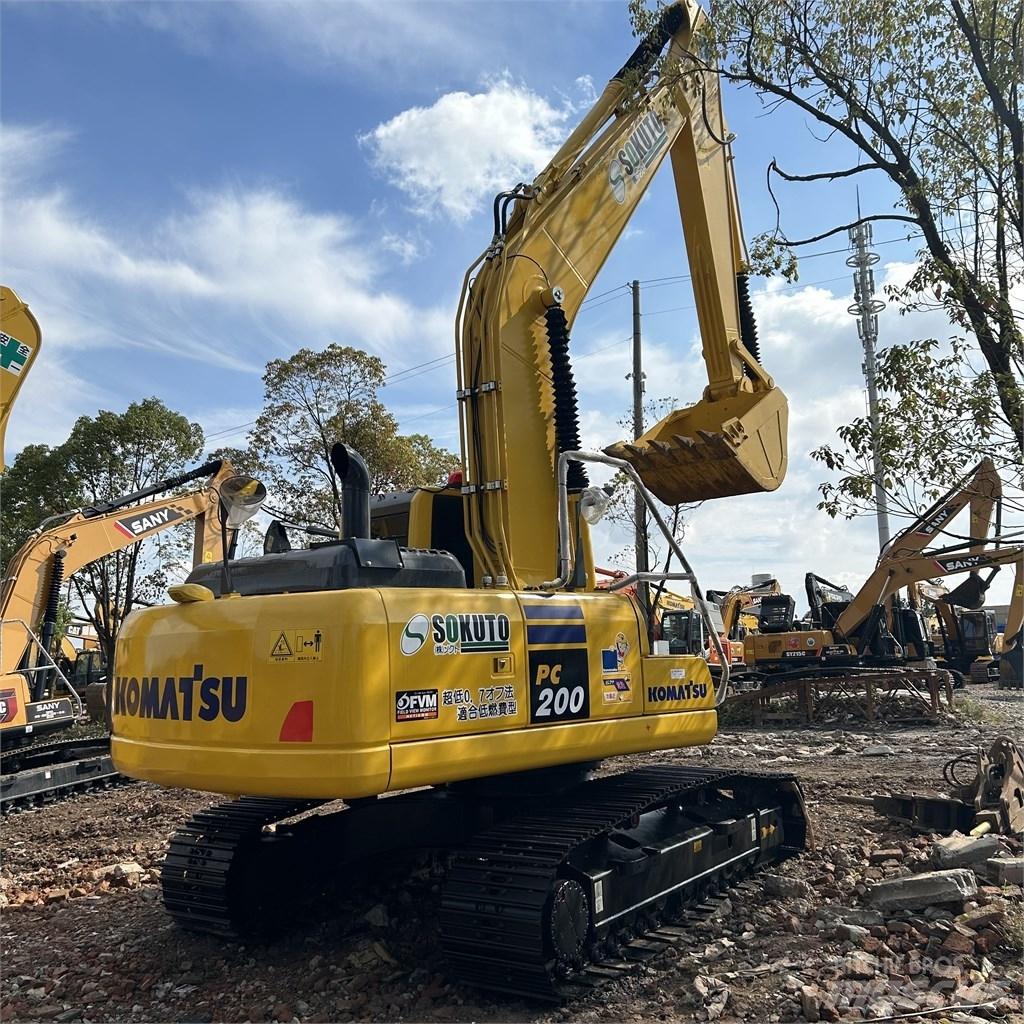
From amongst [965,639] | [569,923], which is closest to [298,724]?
[569,923]

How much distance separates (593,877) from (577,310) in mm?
3666

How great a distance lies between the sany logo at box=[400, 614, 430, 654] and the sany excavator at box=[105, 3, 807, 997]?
2cm

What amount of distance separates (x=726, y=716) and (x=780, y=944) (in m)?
11.3

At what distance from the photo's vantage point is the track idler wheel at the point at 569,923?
4.33 m

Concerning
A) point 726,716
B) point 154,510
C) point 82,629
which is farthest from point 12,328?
point 82,629

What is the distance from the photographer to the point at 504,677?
4617 millimetres

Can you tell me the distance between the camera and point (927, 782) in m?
9.04

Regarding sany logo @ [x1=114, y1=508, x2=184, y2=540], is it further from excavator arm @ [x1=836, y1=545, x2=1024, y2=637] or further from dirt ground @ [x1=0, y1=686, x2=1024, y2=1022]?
excavator arm @ [x1=836, y1=545, x2=1024, y2=637]

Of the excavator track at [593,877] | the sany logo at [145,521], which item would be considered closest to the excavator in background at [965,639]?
the sany logo at [145,521]

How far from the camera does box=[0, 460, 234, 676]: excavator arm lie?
11.4 meters

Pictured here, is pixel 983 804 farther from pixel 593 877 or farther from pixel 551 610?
pixel 551 610

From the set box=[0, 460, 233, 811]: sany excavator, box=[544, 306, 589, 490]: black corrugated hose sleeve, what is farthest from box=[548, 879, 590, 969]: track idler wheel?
box=[0, 460, 233, 811]: sany excavator

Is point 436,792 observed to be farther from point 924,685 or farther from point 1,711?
point 924,685

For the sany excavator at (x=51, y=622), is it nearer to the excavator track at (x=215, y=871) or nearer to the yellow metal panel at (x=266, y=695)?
the excavator track at (x=215, y=871)
